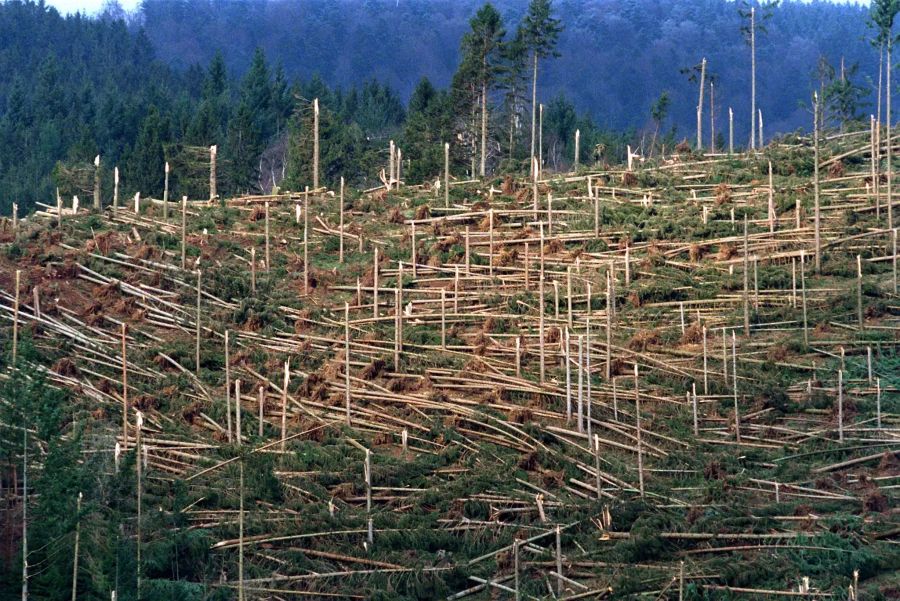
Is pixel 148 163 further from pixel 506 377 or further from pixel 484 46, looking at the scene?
pixel 506 377

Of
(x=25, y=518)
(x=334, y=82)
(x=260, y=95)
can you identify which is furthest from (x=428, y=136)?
(x=334, y=82)

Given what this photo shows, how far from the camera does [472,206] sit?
99.9 feet

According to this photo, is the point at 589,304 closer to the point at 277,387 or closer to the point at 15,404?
the point at 277,387

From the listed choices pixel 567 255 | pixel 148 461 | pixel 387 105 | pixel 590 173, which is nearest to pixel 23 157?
pixel 387 105

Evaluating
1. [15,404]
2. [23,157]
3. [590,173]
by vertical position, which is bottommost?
[15,404]

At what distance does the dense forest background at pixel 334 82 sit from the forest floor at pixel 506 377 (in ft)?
16.3

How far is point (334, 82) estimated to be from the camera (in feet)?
414

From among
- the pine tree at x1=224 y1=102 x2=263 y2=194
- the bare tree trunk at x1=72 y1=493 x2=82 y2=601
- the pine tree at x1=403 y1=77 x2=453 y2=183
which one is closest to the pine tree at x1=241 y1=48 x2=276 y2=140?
the pine tree at x1=224 y1=102 x2=263 y2=194

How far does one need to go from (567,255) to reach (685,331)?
3.67 m

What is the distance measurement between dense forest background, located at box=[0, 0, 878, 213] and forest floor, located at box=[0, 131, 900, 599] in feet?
16.3

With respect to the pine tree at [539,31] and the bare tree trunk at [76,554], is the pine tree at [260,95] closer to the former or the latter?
the pine tree at [539,31]

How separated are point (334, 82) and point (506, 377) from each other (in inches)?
4156

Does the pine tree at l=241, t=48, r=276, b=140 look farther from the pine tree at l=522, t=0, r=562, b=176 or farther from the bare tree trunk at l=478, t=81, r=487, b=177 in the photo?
the bare tree trunk at l=478, t=81, r=487, b=177

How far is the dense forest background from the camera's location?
47688 millimetres
